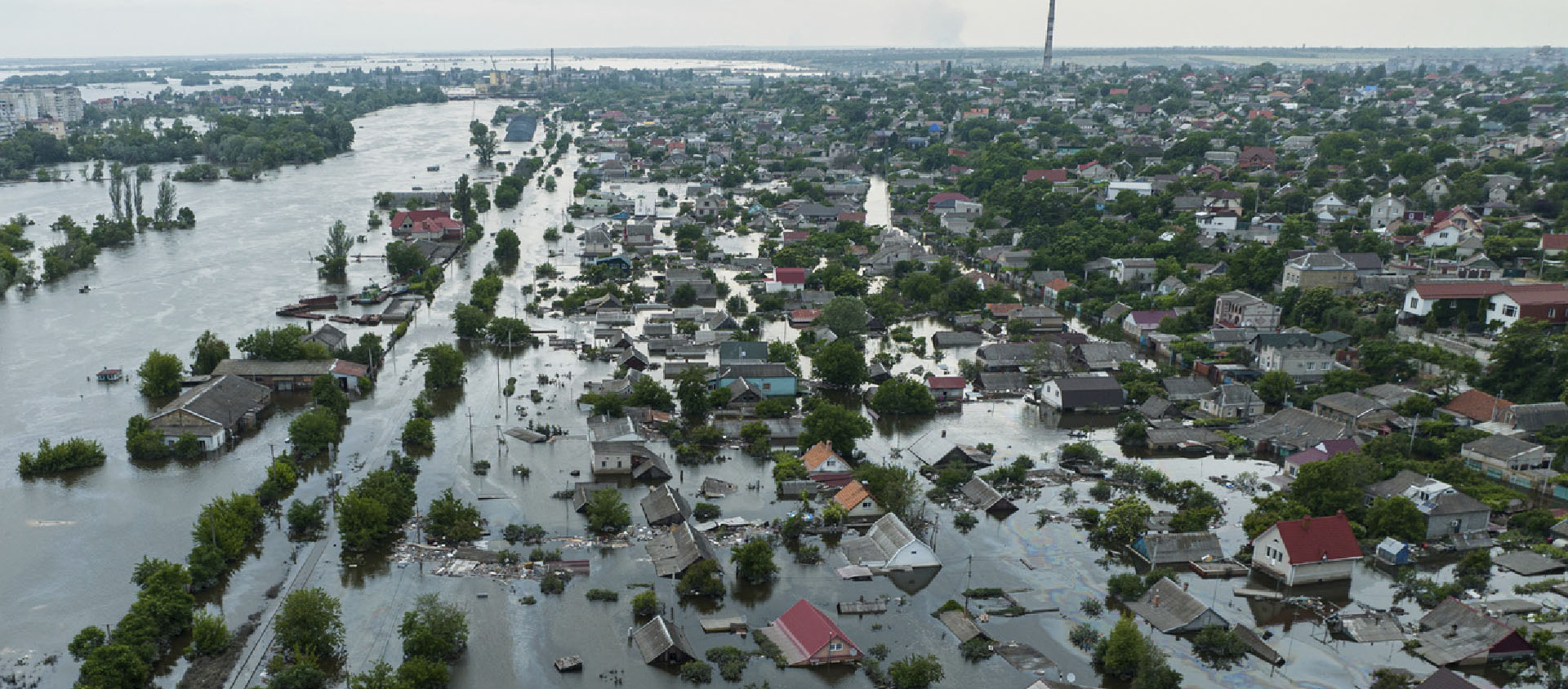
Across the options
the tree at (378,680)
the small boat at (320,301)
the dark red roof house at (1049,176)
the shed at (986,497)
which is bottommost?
the shed at (986,497)

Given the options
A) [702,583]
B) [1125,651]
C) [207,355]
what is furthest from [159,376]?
[1125,651]

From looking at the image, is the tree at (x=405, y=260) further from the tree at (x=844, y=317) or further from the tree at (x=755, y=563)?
the tree at (x=755, y=563)

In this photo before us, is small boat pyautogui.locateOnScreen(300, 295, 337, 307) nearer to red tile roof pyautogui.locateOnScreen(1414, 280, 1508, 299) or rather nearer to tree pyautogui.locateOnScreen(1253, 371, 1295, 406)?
tree pyautogui.locateOnScreen(1253, 371, 1295, 406)

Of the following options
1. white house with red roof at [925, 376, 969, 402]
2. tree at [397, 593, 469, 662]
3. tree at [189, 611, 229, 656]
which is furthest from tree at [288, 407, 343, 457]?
white house with red roof at [925, 376, 969, 402]

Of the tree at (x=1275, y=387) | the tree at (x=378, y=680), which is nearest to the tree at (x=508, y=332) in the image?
the tree at (x=378, y=680)

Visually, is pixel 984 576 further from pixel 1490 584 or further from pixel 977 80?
pixel 977 80
